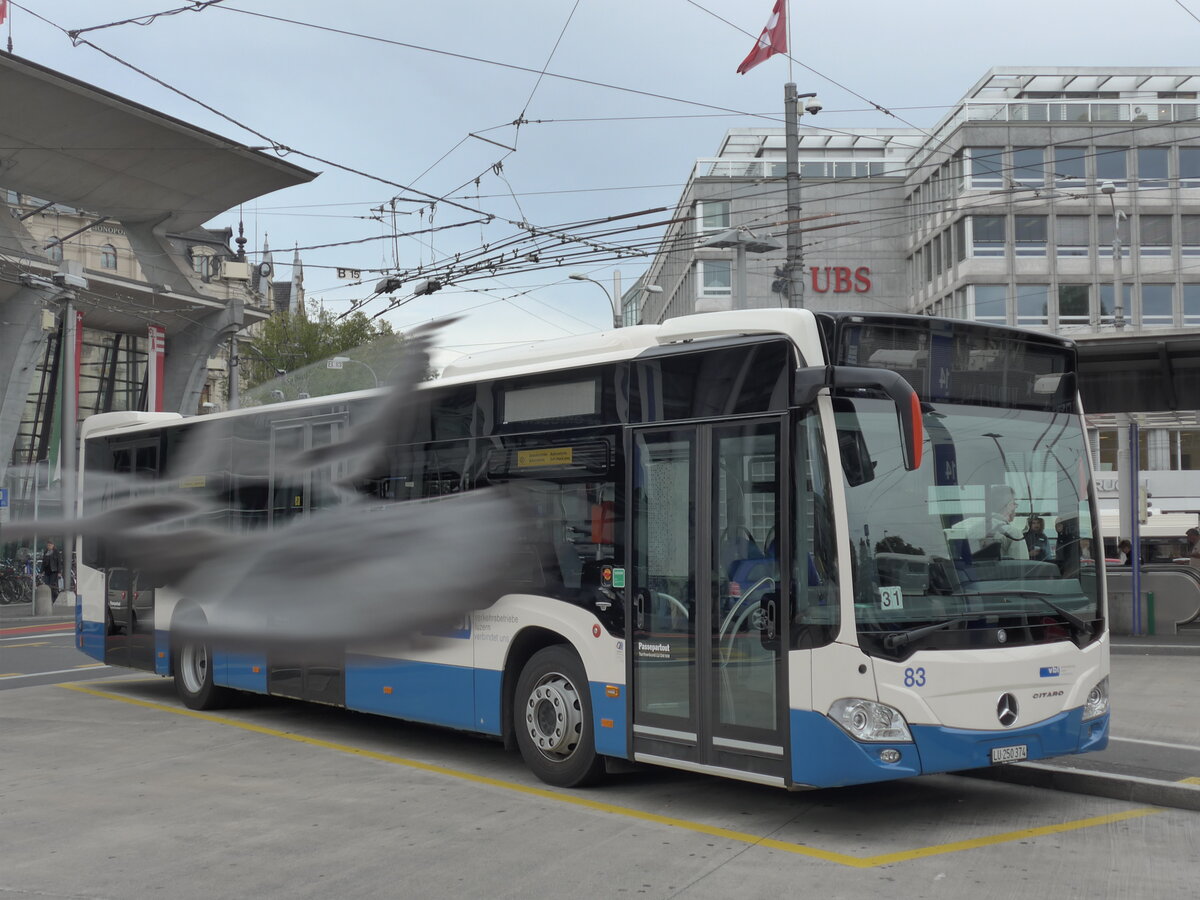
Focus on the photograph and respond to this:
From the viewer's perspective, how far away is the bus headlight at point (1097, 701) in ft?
25.5

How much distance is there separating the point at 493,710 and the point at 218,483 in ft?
14.2

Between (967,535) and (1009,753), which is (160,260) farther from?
(1009,753)

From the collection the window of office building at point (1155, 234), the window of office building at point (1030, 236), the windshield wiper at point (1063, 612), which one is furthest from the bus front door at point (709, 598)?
the window of office building at point (1155, 234)

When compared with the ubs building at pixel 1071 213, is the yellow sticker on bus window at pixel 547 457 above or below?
below

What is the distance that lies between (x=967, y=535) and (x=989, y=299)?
A: 47.5 metres

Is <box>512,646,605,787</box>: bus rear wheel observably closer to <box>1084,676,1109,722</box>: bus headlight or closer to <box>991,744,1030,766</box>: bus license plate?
<box>991,744,1030,766</box>: bus license plate

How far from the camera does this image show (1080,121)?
171ft

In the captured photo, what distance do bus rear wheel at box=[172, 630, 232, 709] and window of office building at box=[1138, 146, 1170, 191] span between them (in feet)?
155

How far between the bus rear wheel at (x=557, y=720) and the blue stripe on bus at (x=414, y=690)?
1.98 ft

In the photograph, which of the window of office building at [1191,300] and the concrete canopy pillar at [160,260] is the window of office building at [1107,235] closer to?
the window of office building at [1191,300]

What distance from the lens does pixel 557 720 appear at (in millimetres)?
8758

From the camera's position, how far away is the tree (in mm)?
17219

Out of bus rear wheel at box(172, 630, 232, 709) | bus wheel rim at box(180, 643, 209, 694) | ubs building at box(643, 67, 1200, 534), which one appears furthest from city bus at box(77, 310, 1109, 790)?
ubs building at box(643, 67, 1200, 534)

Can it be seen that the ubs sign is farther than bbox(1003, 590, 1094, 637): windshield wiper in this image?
Yes
